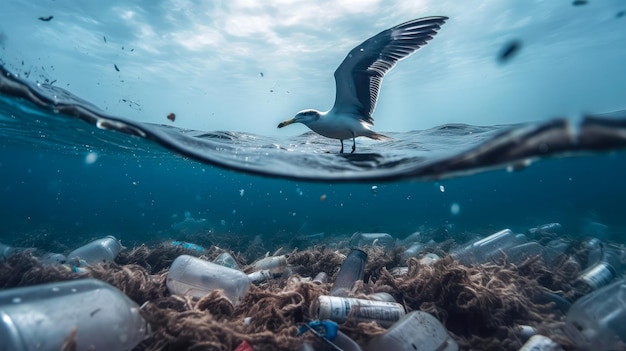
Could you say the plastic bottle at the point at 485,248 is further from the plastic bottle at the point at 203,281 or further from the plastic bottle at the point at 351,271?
the plastic bottle at the point at 203,281

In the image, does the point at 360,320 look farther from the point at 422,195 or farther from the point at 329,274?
the point at 422,195

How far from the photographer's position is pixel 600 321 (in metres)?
3.63

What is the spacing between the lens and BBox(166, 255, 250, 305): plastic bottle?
4.27 meters

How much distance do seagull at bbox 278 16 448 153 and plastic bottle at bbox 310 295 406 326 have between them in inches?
138

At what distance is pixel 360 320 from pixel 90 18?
2072 cm

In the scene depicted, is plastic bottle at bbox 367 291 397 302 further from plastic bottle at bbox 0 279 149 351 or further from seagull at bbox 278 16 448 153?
seagull at bbox 278 16 448 153

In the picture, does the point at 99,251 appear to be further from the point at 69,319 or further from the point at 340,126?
the point at 340,126

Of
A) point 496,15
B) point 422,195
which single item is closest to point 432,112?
point 496,15

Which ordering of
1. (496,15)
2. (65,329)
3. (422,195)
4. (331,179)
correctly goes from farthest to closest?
1. (422,195)
2. (496,15)
3. (331,179)
4. (65,329)

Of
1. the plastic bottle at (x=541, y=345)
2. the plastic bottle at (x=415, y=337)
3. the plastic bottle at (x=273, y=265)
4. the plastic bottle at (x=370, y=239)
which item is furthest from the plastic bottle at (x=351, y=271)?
the plastic bottle at (x=370, y=239)

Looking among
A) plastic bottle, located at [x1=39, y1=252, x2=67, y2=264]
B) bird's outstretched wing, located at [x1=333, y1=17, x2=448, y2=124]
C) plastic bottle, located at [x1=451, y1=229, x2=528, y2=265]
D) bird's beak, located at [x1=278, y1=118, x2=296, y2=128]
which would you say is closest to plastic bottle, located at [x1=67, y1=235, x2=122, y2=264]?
plastic bottle, located at [x1=39, y1=252, x2=67, y2=264]

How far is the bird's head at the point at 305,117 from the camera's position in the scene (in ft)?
19.6

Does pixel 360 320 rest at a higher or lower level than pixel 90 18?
lower

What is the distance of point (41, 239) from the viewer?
50.6ft
